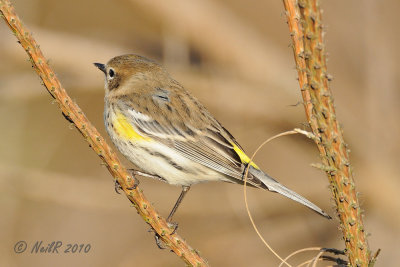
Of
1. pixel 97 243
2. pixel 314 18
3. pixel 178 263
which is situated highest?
pixel 314 18

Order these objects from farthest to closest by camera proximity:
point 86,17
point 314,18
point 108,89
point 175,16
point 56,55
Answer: point 86,17, point 175,16, point 56,55, point 108,89, point 314,18

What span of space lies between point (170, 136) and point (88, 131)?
129 centimetres

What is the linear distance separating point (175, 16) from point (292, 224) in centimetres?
237

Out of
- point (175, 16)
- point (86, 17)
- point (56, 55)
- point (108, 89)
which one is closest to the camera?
point (108, 89)

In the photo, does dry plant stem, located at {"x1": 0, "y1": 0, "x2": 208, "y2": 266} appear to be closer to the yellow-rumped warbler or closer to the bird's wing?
the yellow-rumped warbler

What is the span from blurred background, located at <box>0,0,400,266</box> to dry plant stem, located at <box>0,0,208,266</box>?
2.47 meters

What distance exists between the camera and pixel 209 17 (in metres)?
5.67

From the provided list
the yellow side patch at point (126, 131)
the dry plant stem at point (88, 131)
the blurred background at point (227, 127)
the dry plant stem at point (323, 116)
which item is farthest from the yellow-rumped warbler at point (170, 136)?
the blurred background at point (227, 127)

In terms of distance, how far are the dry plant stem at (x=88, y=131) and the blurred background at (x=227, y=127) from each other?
247 centimetres

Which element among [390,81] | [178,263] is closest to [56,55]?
[178,263]

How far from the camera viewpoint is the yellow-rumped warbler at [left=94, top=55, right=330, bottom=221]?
130 inches

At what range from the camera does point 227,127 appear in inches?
214

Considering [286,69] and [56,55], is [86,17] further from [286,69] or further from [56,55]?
[286,69]

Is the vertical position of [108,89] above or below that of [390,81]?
below
